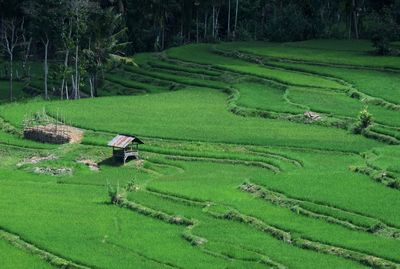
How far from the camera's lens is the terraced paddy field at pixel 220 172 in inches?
1131

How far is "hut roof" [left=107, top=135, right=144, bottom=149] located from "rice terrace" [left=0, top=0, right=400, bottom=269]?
104 millimetres

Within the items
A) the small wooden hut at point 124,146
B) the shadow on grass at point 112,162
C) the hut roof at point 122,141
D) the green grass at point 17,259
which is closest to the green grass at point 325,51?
the small wooden hut at point 124,146

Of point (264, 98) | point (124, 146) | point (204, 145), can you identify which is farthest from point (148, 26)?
point (124, 146)

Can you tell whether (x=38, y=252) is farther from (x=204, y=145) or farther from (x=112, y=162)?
(x=204, y=145)

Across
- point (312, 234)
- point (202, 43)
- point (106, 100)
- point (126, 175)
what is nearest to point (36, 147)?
point (126, 175)

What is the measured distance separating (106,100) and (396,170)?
81.6 ft

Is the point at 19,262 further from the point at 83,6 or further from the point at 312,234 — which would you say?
the point at 83,6

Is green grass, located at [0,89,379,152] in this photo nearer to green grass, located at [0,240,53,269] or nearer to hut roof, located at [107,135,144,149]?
hut roof, located at [107,135,144,149]

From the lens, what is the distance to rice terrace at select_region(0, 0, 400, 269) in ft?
95.9

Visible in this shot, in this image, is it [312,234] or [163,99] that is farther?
[163,99]

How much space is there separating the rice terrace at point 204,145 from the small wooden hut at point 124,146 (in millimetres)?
111

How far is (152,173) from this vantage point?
138 ft

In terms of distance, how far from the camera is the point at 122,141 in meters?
43.1

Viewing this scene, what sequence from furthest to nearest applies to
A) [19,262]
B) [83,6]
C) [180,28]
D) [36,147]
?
[180,28] → [83,6] → [36,147] → [19,262]
